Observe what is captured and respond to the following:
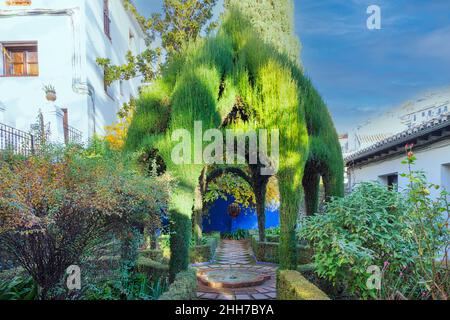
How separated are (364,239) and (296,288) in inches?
44.1

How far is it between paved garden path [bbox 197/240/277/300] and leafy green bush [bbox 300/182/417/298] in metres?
2.32

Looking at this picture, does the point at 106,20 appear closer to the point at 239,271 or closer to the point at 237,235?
the point at 239,271

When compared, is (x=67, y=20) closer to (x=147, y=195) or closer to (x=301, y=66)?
(x=301, y=66)

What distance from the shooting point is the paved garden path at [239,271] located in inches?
243

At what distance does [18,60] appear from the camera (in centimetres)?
1088

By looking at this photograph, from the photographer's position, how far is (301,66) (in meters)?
6.37

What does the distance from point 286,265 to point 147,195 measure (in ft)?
10.5

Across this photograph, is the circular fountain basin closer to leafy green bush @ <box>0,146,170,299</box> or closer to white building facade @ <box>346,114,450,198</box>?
leafy green bush @ <box>0,146,170,299</box>

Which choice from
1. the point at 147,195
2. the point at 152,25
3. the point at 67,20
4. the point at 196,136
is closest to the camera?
the point at 147,195

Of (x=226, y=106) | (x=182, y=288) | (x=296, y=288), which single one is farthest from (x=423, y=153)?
(x=182, y=288)

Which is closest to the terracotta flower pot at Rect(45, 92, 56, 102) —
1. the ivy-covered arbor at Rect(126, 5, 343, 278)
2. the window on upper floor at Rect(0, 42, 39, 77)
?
the window on upper floor at Rect(0, 42, 39, 77)

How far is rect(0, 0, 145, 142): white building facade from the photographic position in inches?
346
